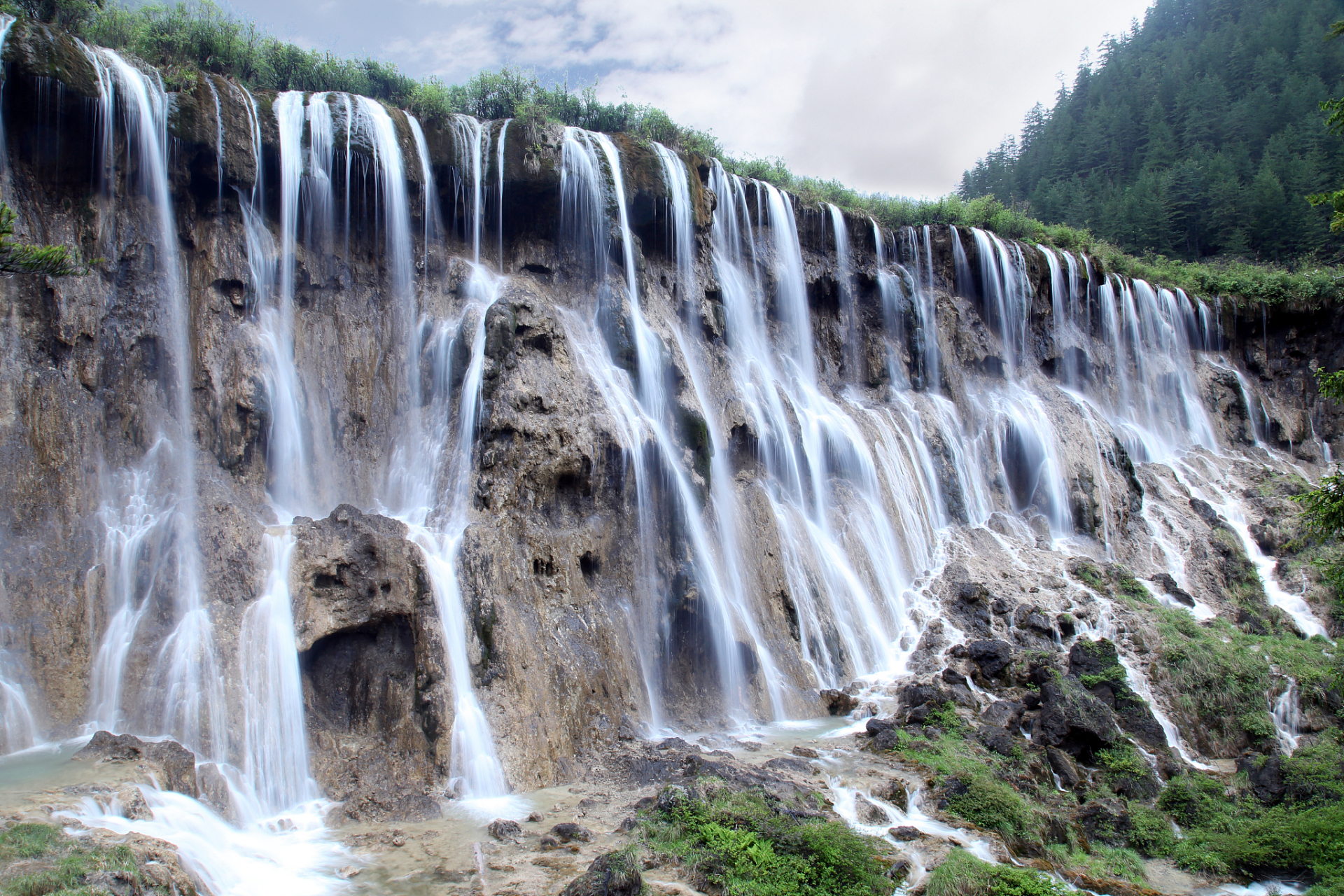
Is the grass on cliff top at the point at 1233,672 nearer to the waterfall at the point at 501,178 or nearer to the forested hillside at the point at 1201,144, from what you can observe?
the waterfall at the point at 501,178

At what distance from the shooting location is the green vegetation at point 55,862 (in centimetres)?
548

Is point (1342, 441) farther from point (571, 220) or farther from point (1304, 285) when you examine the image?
point (571, 220)

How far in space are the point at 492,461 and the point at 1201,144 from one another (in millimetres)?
57027

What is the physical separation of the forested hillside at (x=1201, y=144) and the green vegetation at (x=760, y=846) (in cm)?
4074

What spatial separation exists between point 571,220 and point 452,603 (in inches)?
378

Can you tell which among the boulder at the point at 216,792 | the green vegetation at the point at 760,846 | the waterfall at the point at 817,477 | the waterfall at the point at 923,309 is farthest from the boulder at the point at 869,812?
the waterfall at the point at 923,309

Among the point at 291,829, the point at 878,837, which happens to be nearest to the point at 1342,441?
the point at 878,837

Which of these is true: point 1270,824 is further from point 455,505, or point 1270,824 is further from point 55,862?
point 55,862

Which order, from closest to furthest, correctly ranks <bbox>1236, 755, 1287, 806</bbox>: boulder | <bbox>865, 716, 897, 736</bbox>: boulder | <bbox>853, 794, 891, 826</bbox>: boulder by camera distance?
<bbox>853, 794, 891, 826</bbox>: boulder → <bbox>1236, 755, 1287, 806</bbox>: boulder → <bbox>865, 716, 897, 736</bbox>: boulder

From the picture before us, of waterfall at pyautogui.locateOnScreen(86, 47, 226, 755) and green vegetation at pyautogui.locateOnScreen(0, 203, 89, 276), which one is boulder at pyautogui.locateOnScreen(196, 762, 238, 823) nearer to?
waterfall at pyautogui.locateOnScreen(86, 47, 226, 755)

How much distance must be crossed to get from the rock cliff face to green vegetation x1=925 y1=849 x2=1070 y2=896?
507 centimetres

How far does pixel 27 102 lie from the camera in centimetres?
1179

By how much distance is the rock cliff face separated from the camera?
10.5 metres

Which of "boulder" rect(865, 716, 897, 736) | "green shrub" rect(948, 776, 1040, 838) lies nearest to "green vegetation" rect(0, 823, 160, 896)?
"green shrub" rect(948, 776, 1040, 838)
